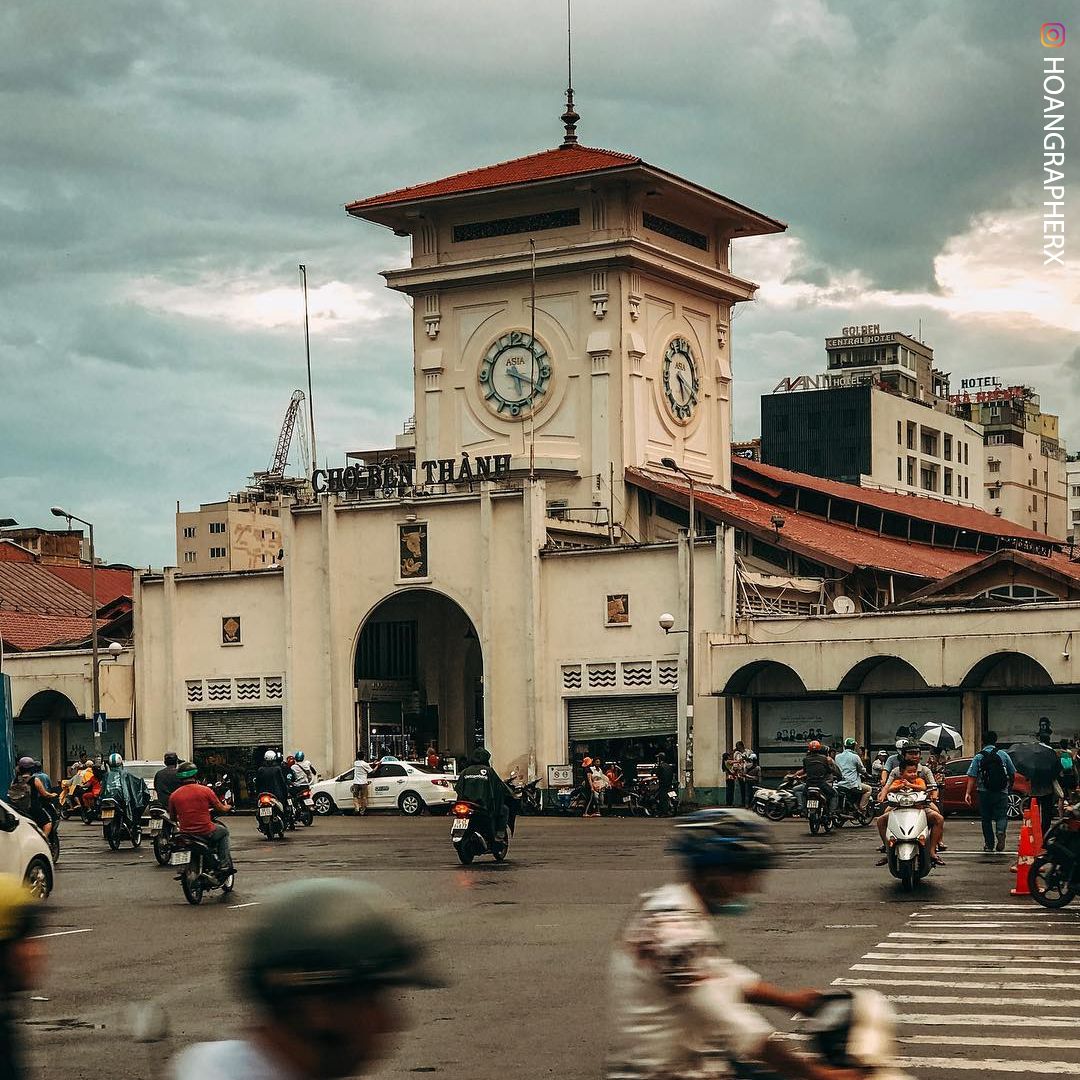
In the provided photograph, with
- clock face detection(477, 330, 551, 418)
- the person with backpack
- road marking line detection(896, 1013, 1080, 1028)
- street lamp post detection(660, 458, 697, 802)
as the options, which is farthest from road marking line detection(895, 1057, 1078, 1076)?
clock face detection(477, 330, 551, 418)

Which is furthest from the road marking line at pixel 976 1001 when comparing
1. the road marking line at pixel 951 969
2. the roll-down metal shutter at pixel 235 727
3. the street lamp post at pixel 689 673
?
the roll-down metal shutter at pixel 235 727

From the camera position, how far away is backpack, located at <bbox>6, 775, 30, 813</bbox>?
99.4 feet

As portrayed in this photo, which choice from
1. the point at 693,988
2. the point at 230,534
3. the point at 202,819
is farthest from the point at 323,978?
the point at 230,534

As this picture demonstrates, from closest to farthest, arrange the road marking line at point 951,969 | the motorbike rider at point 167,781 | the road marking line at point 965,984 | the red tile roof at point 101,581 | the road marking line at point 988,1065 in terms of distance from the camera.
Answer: the road marking line at point 988,1065 < the road marking line at point 965,984 < the road marking line at point 951,969 < the motorbike rider at point 167,781 < the red tile roof at point 101,581

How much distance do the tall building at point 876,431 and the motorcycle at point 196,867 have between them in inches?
3380

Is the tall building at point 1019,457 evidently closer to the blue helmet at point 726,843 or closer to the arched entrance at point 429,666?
the arched entrance at point 429,666

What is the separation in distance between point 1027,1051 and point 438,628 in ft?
158

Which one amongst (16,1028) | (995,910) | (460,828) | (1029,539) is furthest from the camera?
(1029,539)

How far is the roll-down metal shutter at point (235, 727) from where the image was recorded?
188 feet

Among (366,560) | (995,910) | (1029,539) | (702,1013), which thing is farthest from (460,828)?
(1029,539)

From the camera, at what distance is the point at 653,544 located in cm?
5147

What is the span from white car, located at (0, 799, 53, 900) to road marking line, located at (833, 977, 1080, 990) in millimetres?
10432

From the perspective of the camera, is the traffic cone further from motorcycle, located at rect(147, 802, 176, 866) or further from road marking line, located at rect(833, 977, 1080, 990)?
motorcycle, located at rect(147, 802, 176, 866)

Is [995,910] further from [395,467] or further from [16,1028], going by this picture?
[395,467]
